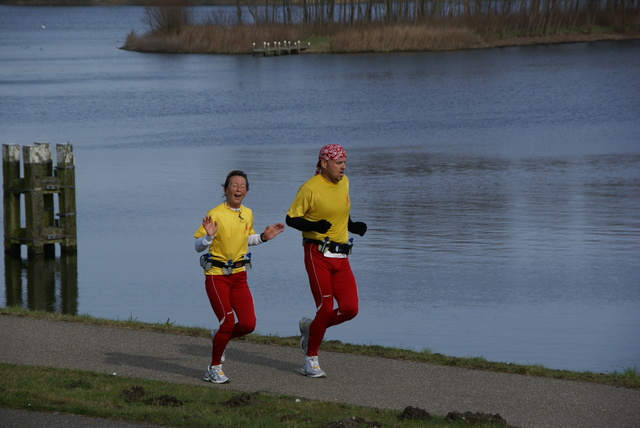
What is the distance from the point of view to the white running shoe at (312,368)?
345 inches

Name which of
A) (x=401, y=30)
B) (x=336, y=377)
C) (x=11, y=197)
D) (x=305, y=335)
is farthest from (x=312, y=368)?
(x=401, y=30)

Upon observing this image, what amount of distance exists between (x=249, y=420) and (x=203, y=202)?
54.3 feet

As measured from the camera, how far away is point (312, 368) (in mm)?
8773

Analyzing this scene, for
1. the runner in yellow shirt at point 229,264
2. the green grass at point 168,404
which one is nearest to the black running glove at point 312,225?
the runner in yellow shirt at point 229,264

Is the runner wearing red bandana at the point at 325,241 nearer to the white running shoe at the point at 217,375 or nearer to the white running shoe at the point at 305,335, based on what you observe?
the white running shoe at the point at 305,335

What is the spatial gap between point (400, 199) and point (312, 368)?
1517 cm

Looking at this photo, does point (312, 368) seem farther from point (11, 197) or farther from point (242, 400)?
point (11, 197)

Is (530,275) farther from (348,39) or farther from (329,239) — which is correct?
(348,39)

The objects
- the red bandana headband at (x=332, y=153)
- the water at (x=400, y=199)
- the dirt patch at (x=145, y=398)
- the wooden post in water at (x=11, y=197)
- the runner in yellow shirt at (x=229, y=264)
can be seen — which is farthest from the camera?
Answer: the wooden post in water at (x=11, y=197)

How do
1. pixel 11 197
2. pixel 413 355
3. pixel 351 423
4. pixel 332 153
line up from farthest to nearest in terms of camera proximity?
pixel 11 197, pixel 413 355, pixel 332 153, pixel 351 423

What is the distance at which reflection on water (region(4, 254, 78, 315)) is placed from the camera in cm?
1550

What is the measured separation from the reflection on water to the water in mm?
58

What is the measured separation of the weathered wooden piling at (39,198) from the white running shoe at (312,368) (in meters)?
9.58

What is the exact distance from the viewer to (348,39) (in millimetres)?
84688
